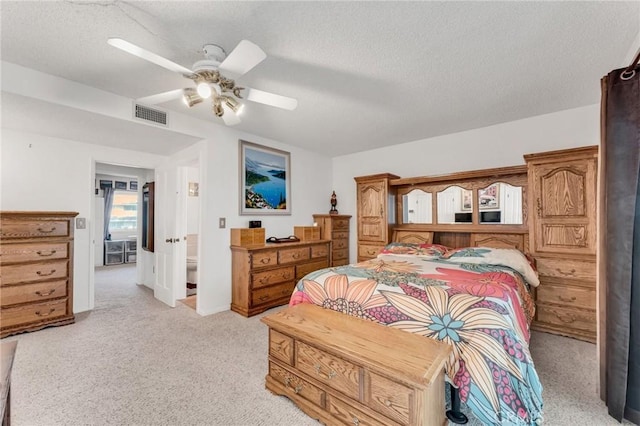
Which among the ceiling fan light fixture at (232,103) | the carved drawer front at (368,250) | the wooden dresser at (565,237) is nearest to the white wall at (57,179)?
the ceiling fan light fixture at (232,103)

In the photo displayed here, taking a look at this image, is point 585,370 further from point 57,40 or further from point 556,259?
point 57,40

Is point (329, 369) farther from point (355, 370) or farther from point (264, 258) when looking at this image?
point (264, 258)

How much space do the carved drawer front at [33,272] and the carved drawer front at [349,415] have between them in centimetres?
331

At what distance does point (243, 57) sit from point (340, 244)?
11.9ft

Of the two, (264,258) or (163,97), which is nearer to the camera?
(163,97)

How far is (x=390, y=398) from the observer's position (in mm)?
1367

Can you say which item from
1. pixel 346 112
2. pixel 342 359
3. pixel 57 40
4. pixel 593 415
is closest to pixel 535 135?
pixel 346 112

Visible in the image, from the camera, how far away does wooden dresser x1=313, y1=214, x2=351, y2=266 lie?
15.2 feet

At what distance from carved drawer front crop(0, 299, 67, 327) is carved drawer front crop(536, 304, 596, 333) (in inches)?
206

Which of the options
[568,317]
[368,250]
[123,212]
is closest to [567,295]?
[568,317]

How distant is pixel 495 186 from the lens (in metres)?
3.61

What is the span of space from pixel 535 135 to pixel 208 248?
4.31 m

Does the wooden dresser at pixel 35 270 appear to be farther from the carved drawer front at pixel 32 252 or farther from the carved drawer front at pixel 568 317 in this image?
the carved drawer front at pixel 568 317

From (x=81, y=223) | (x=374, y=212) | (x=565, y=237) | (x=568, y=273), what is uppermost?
(x=374, y=212)
